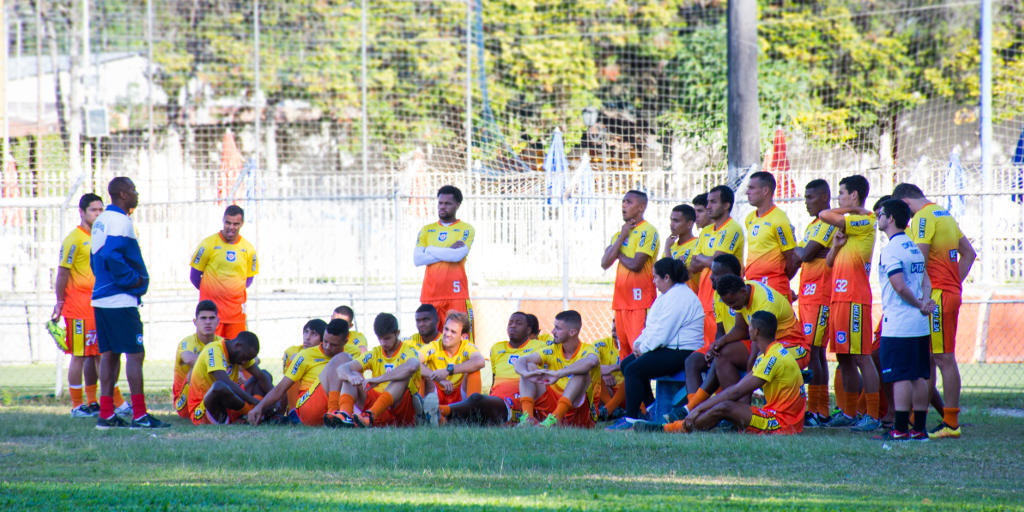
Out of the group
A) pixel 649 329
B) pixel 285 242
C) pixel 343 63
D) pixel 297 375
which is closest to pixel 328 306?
pixel 285 242

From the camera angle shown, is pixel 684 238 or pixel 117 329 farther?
pixel 684 238

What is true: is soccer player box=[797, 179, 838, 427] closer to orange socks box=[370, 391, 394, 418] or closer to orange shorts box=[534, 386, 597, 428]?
orange shorts box=[534, 386, 597, 428]

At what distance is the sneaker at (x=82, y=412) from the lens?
9.70 metres

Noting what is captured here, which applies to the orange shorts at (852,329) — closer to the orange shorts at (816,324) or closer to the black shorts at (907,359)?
the orange shorts at (816,324)

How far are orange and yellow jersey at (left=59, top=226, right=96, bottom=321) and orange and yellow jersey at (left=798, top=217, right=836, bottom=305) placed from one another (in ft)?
22.0

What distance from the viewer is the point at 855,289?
8.67m

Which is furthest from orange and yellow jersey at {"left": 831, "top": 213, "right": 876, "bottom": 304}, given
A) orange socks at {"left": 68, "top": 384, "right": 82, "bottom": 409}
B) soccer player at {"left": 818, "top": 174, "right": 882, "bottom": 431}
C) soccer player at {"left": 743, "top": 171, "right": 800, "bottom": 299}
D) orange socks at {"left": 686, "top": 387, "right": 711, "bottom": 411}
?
orange socks at {"left": 68, "top": 384, "right": 82, "bottom": 409}

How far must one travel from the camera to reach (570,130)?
3180cm

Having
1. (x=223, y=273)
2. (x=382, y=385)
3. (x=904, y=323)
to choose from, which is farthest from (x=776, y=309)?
(x=223, y=273)

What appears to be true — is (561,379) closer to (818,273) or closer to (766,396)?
(766,396)

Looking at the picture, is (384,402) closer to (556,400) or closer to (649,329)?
(556,400)

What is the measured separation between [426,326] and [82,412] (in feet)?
11.1

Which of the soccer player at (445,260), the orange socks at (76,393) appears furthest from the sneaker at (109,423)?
the soccer player at (445,260)

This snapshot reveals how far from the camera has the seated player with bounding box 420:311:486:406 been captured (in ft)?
30.6
